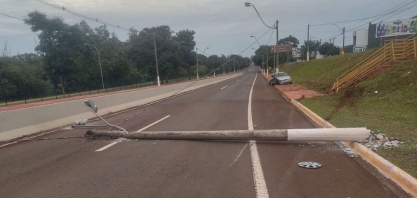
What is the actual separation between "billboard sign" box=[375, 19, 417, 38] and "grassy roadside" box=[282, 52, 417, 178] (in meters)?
40.9

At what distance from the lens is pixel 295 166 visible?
582cm

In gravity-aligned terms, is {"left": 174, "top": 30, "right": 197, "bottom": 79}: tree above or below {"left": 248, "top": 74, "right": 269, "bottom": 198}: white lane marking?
above

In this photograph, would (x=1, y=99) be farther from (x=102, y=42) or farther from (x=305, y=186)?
(x=305, y=186)

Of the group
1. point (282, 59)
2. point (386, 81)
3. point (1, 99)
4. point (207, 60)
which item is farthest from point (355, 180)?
point (207, 60)

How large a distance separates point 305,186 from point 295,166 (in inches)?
38.9

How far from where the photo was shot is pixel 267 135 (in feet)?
24.5

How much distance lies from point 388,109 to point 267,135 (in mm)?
6562

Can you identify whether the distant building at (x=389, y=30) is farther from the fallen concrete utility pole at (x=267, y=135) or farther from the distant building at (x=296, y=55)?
the distant building at (x=296, y=55)

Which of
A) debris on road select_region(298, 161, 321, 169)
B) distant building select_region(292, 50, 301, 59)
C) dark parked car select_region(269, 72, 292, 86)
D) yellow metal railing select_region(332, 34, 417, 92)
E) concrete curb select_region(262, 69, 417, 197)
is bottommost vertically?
dark parked car select_region(269, 72, 292, 86)

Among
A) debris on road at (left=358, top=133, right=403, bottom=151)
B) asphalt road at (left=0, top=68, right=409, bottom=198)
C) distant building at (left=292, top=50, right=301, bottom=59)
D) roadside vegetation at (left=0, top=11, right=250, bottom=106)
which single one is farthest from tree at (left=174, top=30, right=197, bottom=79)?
debris on road at (left=358, top=133, right=403, bottom=151)

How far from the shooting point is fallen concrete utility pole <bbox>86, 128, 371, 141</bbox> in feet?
22.7

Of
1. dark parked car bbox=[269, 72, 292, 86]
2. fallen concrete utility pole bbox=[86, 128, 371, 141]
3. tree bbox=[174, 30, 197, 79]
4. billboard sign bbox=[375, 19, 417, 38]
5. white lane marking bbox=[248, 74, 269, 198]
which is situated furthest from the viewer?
tree bbox=[174, 30, 197, 79]

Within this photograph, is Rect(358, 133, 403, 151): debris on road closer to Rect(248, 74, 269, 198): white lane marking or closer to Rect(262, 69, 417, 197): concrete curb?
Rect(262, 69, 417, 197): concrete curb

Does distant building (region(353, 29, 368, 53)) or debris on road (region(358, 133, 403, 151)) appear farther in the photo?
distant building (region(353, 29, 368, 53))
